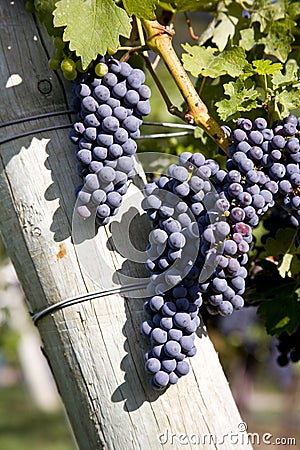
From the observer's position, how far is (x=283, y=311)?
171 centimetres

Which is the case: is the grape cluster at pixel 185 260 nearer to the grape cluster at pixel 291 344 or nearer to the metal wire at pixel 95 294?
the metal wire at pixel 95 294

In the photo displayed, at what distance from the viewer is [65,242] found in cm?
141

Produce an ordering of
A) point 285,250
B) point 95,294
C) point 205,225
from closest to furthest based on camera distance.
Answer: point 205,225, point 95,294, point 285,250

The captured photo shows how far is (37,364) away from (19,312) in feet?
6.34

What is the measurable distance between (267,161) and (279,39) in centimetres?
48

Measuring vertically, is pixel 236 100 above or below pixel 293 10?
below

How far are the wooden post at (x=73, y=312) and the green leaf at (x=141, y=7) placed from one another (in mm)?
223

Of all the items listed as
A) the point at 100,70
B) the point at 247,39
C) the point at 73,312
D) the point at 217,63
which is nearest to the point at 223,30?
the point at 247,39

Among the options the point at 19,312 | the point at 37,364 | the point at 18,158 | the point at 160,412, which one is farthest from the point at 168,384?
the point at 37,364

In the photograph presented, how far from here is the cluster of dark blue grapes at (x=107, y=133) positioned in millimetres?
1327

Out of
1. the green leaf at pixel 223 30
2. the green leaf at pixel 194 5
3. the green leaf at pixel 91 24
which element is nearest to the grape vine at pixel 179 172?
the green leaf at pixel 91 24

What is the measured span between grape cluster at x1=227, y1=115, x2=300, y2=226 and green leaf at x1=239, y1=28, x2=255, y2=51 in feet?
1.32

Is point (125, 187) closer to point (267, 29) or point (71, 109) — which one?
point (71, 109)

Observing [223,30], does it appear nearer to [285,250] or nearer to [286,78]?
[286,78]
